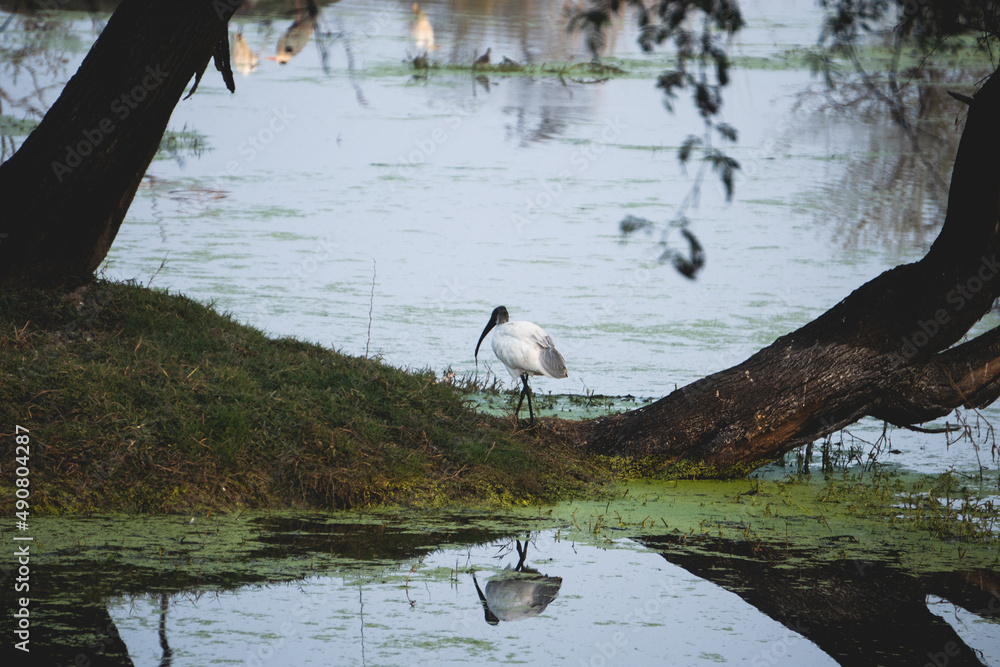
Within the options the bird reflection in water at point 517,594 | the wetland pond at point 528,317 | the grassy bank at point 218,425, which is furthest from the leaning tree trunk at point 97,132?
the bird reflection in water at point 517,594

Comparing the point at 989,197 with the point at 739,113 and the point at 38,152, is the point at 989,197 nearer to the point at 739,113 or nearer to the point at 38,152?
the point at 38,152

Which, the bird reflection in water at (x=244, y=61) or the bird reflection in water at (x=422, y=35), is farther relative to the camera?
the bird reflection in water at (x=422, y=35)

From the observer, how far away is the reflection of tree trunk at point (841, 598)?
3877 millimetres

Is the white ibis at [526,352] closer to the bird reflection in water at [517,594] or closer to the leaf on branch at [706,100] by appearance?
the bird reflection in water at [517,594]

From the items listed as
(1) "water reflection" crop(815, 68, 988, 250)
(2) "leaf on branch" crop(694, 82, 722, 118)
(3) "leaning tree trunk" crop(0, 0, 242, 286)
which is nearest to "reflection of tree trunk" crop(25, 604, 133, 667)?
(2) "leaf on branch" crop(694, 82, 722, 118)

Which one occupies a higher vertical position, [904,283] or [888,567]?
[904,283]

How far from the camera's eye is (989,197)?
5.66m

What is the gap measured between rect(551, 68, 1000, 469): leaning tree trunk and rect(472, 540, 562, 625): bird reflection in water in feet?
6.09

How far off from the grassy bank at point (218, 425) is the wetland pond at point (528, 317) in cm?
20

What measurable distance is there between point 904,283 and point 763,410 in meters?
1.00

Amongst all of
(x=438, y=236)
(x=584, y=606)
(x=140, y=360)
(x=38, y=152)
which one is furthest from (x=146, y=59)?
(x=438, y=236)

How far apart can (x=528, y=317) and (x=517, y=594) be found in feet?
17.1

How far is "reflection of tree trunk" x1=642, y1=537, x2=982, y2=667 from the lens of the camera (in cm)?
388

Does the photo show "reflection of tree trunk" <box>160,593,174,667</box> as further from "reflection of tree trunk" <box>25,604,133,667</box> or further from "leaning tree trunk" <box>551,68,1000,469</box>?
"leaning tree trunk" <box>551,68,1000,469</box>
